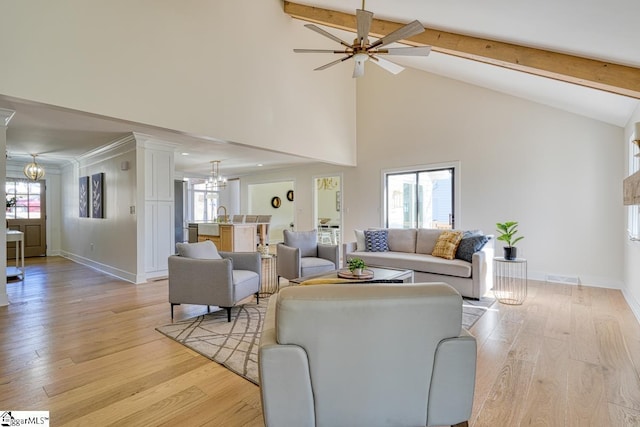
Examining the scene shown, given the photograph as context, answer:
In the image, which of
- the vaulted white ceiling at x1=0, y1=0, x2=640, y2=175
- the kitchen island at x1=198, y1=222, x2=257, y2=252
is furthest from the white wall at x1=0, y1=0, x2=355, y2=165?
the kitchen island at x1=198, y1=222, x2=257, y2=252

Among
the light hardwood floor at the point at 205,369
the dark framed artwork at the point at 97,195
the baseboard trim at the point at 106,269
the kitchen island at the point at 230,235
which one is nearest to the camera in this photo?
the light hardwood floor at the point at 205,369

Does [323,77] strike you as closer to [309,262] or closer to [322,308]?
[309,262]

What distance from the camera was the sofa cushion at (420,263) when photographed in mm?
4098

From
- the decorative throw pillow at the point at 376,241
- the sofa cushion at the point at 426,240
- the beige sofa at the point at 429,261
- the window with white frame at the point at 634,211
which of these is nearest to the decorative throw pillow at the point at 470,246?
the beige sofa at the point at 429,261

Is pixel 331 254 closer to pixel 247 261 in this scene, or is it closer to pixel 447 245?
pixel 247 261

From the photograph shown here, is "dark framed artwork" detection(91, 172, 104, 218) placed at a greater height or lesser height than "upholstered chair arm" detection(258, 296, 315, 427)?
greater

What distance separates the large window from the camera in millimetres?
6230

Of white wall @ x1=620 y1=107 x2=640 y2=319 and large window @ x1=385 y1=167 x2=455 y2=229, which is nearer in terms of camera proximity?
white wall @ x1=620 y1=107 x2=640 y2=319

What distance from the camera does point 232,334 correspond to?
2.92 m

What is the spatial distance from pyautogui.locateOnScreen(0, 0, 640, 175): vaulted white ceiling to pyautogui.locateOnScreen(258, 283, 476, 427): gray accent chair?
2429mm

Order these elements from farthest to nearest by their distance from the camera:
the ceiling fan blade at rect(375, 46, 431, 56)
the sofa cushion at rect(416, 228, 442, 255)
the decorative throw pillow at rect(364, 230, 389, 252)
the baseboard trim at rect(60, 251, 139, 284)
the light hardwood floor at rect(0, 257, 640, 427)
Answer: the decorative throw pillow at rect(364, 230, 389, 252) → the baseboard trim at rect(60, 251, 139, 284) → the sofa cushion at rect(416, 228, 442, 255) → the ceiling fan blade at rect(375, 46, 431, 56) → the light hardwood floor at rect(0, 257, 640, 427)

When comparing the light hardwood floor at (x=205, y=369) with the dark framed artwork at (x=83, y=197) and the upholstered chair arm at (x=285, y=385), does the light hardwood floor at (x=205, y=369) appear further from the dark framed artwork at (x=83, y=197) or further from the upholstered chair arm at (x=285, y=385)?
the dark framed artwork at (x=83, y=197)

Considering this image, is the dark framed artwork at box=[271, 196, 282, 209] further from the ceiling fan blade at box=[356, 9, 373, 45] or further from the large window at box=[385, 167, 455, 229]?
the ceiling fan blade at box=[356, 9, 373, 45]

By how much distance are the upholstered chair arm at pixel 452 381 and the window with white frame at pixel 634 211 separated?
3.39 metres
